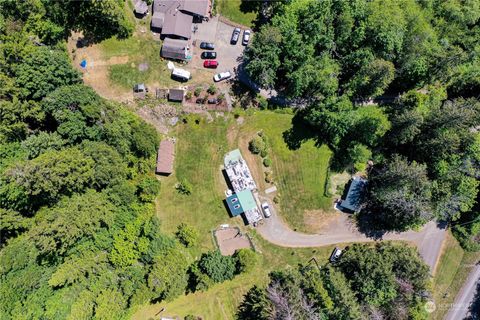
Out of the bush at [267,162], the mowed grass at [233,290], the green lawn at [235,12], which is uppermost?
the green lawn at [235,12]

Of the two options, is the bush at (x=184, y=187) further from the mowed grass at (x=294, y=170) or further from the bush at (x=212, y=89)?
the bush at (x=212, y=89)

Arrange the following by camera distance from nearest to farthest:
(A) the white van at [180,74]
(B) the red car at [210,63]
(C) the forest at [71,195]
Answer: (C) the forest at [71,195]
(A) the white van at [180,74]
(B) the red car at [210,63]

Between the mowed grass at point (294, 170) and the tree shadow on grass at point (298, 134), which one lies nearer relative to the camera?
the mowed grass at point (294, 170)

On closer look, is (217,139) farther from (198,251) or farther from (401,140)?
(401,140)

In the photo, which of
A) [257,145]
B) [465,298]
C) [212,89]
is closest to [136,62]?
[212,89]

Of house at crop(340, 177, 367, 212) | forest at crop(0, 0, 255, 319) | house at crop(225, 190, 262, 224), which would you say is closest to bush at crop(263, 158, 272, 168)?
house at crop(225, 190, 262, 224)

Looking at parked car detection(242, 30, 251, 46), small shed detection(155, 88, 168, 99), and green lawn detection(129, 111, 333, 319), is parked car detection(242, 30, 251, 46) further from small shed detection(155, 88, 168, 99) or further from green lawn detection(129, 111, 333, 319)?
small shed detection(155, 88, 168, 99)

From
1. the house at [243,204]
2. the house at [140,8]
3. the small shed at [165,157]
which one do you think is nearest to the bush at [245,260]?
the house at [243,204]
